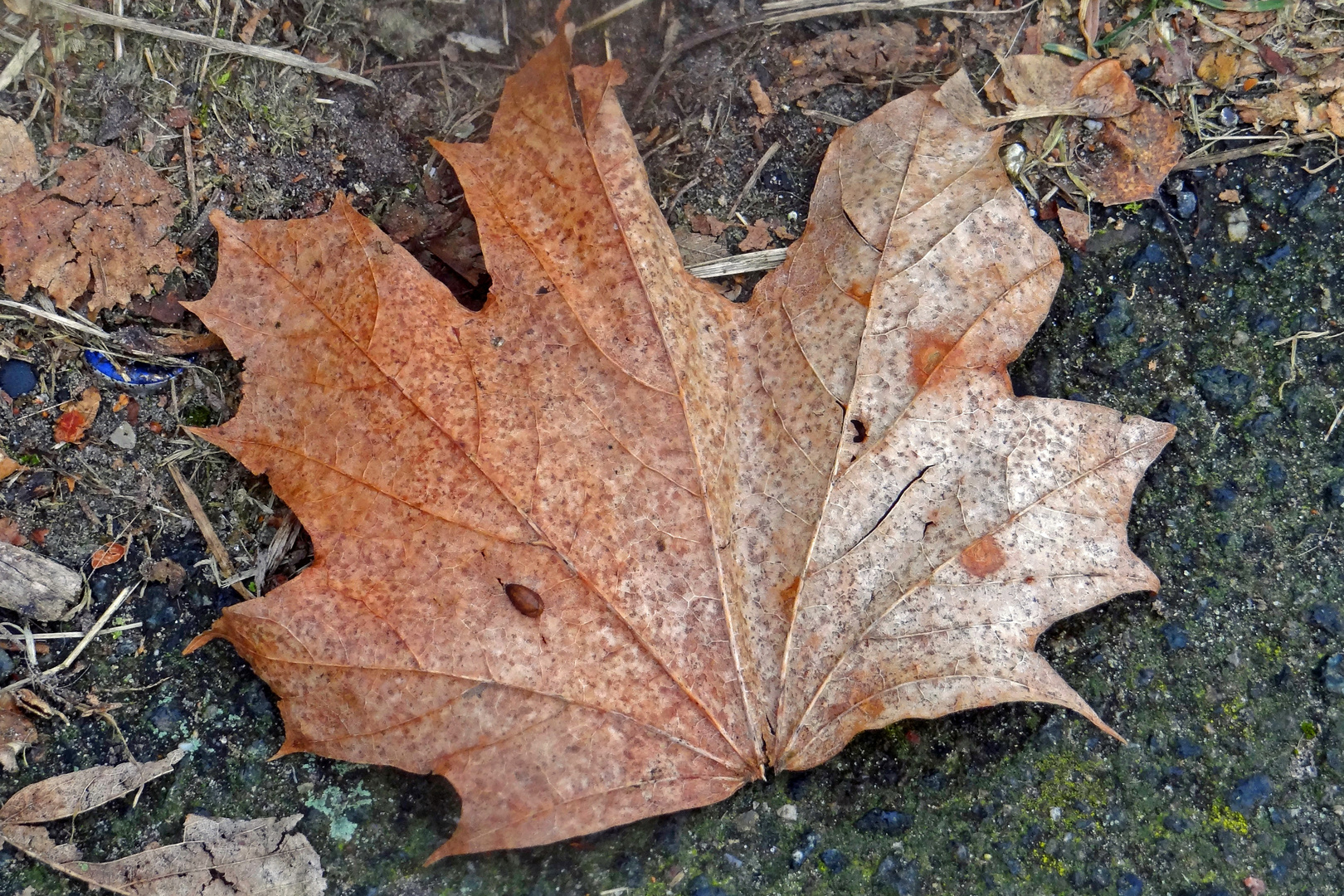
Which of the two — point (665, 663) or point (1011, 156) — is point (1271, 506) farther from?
point (665, 663)

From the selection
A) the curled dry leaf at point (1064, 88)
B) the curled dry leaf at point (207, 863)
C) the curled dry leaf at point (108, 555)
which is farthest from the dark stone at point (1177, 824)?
the curled dry leaf at point (108, 555)

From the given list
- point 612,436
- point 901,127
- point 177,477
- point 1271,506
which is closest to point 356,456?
point 612,436

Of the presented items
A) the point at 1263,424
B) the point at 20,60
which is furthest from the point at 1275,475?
the point at 20,60

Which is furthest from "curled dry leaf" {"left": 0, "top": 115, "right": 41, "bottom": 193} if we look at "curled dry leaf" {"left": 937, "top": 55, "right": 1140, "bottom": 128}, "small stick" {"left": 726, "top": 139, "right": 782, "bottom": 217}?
"curled dry leaf" {"left": 937, "top": 55, "right": 1140, "bottom": 128}

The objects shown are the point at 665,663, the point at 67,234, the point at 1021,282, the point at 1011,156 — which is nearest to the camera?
the point at 665,663

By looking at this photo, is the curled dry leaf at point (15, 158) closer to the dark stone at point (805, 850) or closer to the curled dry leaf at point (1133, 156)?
the dark stone at point (805, 850)

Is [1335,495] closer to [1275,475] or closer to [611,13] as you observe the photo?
[1275,475]
